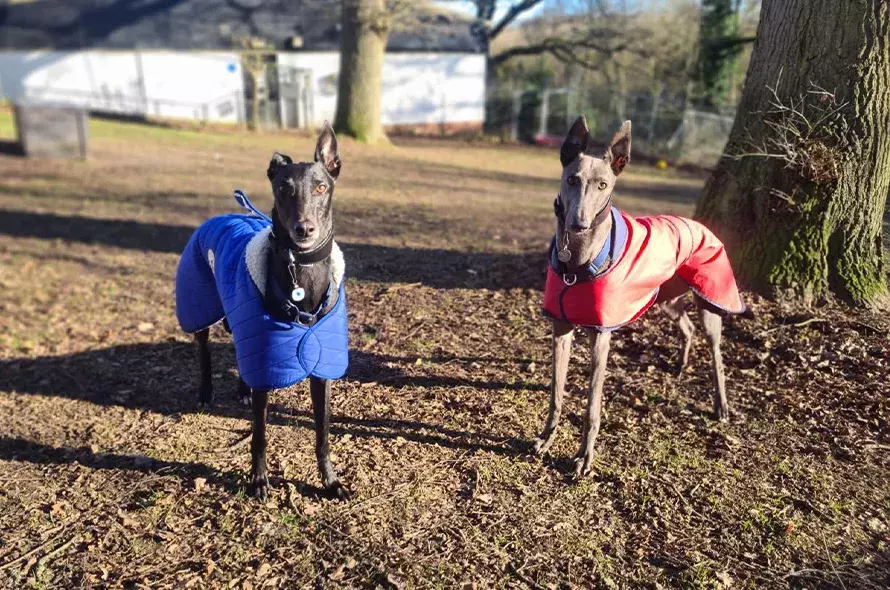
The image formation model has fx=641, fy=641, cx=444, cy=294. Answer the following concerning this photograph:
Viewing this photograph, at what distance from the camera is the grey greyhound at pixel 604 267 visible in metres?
3.61

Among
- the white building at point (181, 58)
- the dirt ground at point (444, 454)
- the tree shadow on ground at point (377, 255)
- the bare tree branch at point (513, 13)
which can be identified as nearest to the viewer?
the dirt ground at point (444, 454)

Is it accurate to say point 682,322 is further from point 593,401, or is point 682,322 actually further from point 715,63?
point 715,63

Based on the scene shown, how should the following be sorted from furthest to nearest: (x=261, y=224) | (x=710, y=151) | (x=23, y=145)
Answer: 1. (x=710, y=151)
2. (x=23, y=145)
3. (x=261, y=224)

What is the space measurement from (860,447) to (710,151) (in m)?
18.9

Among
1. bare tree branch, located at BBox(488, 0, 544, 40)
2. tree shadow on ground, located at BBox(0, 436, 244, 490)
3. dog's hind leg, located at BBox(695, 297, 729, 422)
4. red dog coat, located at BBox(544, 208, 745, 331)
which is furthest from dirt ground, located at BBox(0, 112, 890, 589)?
bare tree branch, located at BBox(488, 0, 544, 40)

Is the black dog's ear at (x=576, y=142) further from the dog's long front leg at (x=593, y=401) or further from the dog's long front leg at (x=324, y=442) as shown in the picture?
the dog's long front leg at (x=324, y=442)

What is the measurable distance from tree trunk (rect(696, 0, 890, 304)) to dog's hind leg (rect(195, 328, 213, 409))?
4622 mm

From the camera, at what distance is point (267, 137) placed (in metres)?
21.5

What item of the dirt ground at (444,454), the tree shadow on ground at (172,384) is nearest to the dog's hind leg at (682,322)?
the dirt ground at (444,454)

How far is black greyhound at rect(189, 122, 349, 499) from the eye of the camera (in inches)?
128

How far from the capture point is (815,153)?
17.1 feet

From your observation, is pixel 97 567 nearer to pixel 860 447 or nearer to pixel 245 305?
pixel 245 305

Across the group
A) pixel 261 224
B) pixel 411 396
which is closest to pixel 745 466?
pixel 411 396

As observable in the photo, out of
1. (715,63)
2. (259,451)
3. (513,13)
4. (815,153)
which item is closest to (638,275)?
(815,153)
